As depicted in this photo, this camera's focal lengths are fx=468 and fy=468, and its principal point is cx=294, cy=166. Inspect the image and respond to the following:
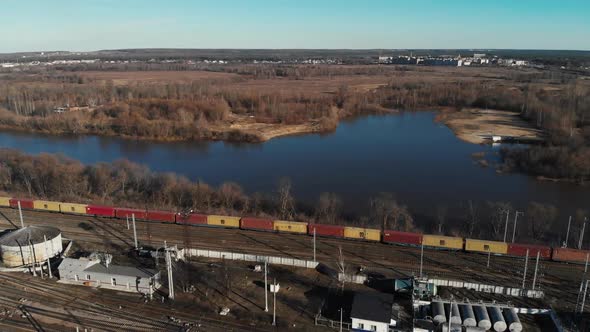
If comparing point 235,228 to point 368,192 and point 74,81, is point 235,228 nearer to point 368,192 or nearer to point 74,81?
point 368,192

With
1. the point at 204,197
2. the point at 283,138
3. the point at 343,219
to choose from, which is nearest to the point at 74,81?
the point at 283,138

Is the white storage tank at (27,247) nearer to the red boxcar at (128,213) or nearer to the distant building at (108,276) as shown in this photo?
the distant building at (108,276)

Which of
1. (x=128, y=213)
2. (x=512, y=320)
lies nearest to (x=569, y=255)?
(x=512, y=320)

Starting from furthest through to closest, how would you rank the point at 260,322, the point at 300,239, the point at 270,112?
1. the point at 270,112
2. the point at 300,239
3. the point at 260,322

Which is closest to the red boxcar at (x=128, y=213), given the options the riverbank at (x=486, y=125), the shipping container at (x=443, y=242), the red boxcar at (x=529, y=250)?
the shipping container at (x=443, y=242)

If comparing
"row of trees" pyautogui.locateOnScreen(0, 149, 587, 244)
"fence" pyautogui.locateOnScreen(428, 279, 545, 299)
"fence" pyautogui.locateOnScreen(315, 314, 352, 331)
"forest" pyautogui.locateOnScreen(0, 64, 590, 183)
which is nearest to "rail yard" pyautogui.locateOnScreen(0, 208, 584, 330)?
"fence" pyautogui.locateOnScreen(428, 279, 545, 299)

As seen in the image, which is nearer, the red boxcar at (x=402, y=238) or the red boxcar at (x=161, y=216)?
the red boxcar at (x=402, y=238)
